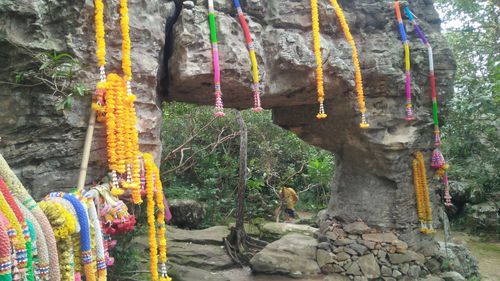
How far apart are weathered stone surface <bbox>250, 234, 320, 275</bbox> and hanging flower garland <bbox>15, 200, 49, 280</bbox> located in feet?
15.3

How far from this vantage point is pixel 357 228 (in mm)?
6109

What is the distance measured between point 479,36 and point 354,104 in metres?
6.77

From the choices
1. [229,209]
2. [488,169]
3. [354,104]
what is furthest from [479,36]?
[229,209]

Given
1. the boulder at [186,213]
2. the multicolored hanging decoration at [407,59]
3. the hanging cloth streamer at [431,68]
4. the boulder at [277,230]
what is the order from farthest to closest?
the boulder at [186,213], the boulder at [277,230], the hanging cloth streamer at [431,68], the multicolored hanging decoration at [407,59]

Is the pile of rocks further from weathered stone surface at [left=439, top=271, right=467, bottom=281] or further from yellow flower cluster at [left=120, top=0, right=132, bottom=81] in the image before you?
yellow flower cluster at [left=120, top=0, right=132, bottom=81]

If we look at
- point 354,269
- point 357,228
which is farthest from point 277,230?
point 354,269

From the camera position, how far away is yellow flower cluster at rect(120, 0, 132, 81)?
2994 mm

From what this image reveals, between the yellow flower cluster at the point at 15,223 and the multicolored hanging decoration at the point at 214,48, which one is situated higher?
the multicolored hanging decoration at the point at 214,48

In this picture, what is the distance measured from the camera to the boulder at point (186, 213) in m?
9.74

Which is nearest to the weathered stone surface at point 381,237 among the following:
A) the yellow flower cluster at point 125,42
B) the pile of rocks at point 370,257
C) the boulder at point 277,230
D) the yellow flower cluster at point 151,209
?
the pile of rocks at point 370,257

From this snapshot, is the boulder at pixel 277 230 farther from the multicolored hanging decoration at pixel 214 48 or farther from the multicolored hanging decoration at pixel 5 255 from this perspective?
the multicolored hanging decoration at pixel 5 255

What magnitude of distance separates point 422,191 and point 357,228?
3.50 ft

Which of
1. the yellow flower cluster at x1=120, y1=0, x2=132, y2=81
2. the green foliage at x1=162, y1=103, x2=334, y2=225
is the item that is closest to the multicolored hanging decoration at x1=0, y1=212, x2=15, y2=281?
the yellow flower cluster at x1=120, y1=0, x2=132, y2=81

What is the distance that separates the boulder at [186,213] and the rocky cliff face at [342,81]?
424 cm
